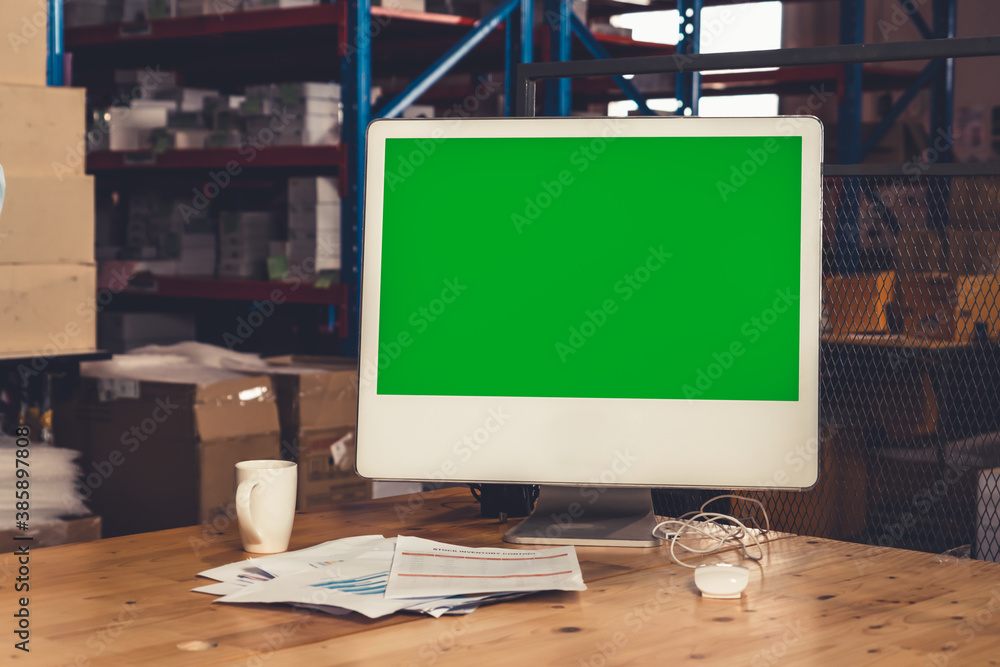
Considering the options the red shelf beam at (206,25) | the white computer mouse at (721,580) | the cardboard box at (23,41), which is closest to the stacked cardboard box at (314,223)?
the red shelf beam at (206,25)

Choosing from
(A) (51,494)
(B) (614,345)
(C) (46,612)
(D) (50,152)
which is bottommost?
(A) (51,494)

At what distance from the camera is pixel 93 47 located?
4.09 meters

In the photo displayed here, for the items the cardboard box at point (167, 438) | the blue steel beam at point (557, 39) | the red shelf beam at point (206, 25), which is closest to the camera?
the cardboard box at point (167, 438)

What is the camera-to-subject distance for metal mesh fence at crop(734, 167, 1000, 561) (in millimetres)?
1361

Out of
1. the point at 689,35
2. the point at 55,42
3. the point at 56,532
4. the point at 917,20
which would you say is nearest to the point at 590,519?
the point at 56,532

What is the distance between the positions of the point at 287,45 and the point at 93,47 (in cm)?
92

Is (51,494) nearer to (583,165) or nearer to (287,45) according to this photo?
(583,165)

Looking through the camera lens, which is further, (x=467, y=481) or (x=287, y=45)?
(x=287, y=45)

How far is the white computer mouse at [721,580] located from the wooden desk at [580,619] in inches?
0.4

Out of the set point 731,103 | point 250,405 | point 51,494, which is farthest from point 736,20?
point 51,494

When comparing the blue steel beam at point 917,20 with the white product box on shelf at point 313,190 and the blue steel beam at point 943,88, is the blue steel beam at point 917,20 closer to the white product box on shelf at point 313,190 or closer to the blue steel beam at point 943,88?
the blue steel beam at point 943,88

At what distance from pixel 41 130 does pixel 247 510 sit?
1425 millimetres

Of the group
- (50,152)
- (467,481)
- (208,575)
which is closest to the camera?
(208,575)

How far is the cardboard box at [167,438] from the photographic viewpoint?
7.75 feet
